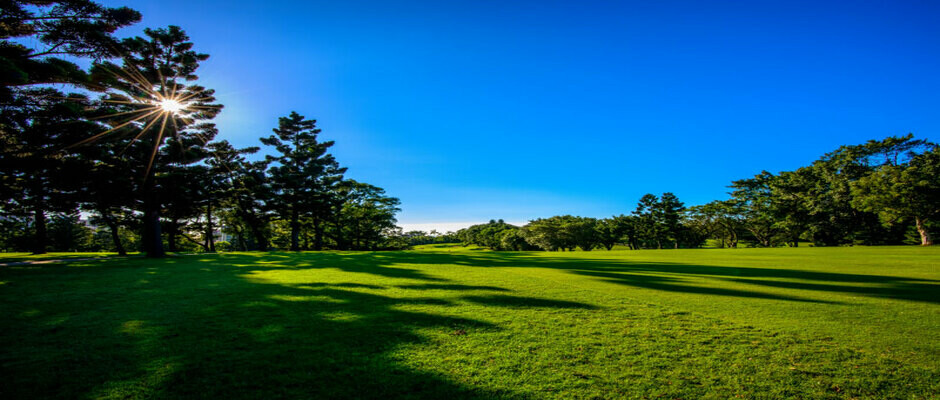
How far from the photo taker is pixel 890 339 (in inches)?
143

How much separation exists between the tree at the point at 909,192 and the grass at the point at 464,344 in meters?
34.7

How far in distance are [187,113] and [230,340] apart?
2461 cm

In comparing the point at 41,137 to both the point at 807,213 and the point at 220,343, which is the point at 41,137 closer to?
the point at 220,343

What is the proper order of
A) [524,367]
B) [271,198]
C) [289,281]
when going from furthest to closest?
[271,198]
[289,281]
[524,367]

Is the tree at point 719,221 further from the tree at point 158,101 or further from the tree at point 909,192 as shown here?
the tree at point 158,101

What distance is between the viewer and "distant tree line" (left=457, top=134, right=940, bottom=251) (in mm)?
27359

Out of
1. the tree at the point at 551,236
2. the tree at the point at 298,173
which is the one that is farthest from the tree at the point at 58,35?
the tree at the point at 551,236

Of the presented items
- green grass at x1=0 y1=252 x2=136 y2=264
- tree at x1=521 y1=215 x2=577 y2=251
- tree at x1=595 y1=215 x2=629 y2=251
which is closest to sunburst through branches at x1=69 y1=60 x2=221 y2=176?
green grass at x1=0 y1=252 x2=136 y2=264

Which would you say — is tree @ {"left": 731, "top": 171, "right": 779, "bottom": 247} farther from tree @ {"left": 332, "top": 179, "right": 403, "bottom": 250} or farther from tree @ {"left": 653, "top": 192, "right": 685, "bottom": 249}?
tree @ {"left": 332, "top": 179, "right": 403, "bottom": 250}

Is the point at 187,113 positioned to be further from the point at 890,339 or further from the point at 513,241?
the point at 513,241

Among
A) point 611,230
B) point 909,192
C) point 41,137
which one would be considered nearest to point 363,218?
point 41,137

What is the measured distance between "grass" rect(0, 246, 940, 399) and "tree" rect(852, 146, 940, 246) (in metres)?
34.7

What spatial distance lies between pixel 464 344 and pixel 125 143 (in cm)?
2597

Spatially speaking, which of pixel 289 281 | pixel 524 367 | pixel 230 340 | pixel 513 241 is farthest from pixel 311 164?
pixel 513 241
